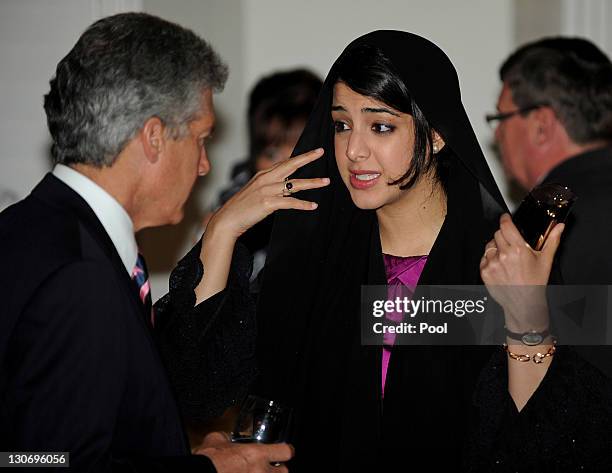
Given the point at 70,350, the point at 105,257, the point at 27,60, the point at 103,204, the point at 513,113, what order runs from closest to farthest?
the point at 70,350
the point at 105,257
the point at 103,204
the point at 513,113
the point at 27,60

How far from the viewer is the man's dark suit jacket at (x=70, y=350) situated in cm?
156

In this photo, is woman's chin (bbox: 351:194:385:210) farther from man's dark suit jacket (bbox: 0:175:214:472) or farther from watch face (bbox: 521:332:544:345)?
man's dark suit jacket (bbox: 0:175:214:472)

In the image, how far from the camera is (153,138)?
192 centimetres

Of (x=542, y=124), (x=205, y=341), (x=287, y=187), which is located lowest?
(x=205, y=341)

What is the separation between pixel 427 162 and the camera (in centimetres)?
221

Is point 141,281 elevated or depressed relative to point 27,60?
depressed

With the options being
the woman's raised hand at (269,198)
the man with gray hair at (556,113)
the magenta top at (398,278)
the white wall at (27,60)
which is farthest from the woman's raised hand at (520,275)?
the white wall at (27,60)

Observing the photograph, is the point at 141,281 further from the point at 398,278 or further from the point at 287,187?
the point at 398,278

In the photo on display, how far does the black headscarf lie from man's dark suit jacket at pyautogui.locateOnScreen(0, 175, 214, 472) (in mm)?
574

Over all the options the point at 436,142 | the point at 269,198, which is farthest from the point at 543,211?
the point at 269,198

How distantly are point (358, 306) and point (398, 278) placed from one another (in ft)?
0.42

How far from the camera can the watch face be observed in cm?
191
